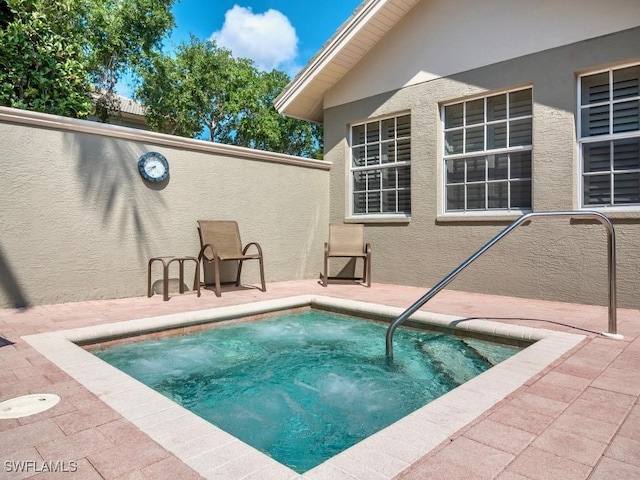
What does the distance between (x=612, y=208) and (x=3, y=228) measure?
22.3 ft

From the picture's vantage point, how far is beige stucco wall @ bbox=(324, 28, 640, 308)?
16.5 feet

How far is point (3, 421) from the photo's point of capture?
193cm

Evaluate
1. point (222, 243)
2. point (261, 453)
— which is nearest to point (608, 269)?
point (261, 453)

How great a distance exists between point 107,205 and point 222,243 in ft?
5.10

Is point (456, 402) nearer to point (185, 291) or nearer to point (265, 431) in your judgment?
point (265, 431)

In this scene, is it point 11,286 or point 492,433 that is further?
point 11,286

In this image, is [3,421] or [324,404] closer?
[3,421]

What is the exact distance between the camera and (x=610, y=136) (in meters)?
5.09

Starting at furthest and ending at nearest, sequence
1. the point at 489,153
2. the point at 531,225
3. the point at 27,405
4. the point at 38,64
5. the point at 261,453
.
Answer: the point at 38,64, the point at 489,153, the point at 531,225, the point at 27,405, the point at 261,453

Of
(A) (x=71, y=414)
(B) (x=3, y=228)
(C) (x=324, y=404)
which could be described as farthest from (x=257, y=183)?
(A) (x=71, y=414)

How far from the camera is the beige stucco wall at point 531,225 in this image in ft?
16.5

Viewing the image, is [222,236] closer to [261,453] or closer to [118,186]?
[118,186]

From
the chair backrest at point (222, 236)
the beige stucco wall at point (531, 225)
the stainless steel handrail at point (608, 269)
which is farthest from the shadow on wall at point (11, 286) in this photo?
the beige stucco wall at point (531, 225)

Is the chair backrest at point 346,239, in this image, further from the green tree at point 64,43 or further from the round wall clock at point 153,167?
the green tree at point 64,43
